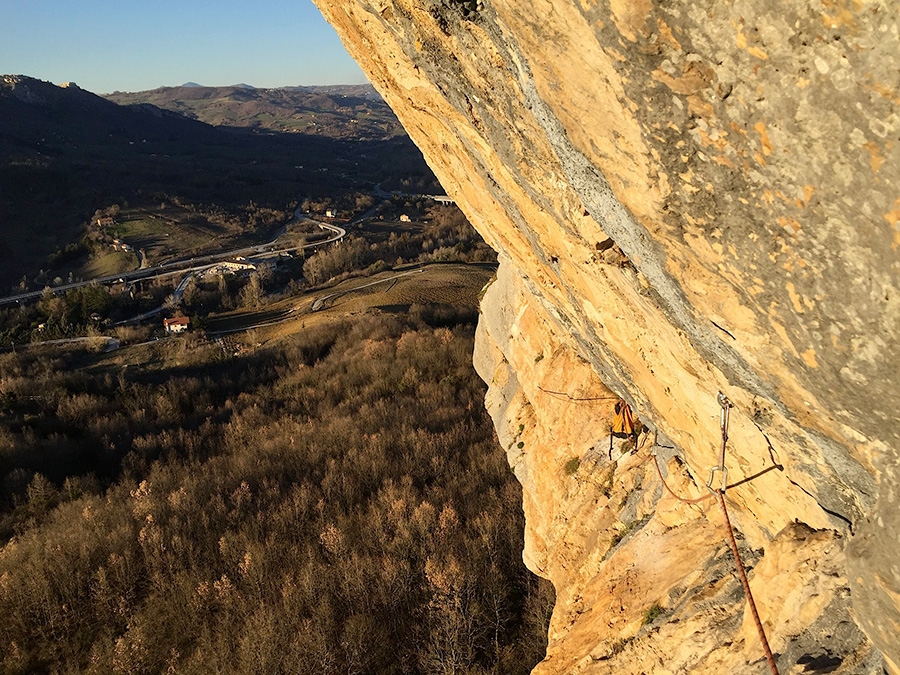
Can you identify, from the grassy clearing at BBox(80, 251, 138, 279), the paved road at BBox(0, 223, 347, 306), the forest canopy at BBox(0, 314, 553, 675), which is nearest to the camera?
the forest canopy at BBox(0, 314, 553, 675)

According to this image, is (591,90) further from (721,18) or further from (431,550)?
(431,550)

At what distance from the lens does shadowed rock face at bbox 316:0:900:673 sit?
8.40ft

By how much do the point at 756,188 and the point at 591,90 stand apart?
3.71 ft

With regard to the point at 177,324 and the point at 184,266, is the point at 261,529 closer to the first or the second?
→ the point at 177,324

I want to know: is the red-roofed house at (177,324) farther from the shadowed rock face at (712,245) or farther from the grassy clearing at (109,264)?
the shadowed rock face at (712,245)

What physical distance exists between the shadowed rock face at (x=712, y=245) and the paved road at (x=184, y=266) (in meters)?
63.5

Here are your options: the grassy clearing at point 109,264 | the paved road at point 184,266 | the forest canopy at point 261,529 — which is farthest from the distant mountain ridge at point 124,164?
the forest canopy at point 261,529

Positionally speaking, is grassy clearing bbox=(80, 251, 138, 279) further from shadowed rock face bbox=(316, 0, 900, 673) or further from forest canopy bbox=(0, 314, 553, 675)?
shadowed rock face bbox=(316, 0, 900, 673)

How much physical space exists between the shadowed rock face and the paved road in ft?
208

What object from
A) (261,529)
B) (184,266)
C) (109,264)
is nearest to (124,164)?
(109,264)

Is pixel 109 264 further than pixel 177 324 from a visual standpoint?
Yes

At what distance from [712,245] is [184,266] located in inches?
2776

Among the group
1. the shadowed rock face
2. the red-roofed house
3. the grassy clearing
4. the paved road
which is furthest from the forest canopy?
the grassy clearing

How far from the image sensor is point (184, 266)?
6538 cm
